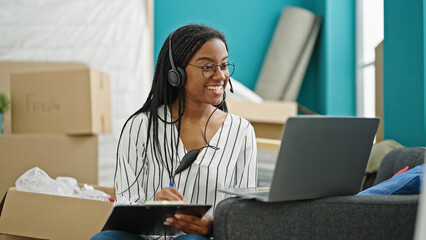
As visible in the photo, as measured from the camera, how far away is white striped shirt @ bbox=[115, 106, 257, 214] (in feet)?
5.25

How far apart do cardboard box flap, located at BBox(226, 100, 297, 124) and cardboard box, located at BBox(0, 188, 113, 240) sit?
177 cm

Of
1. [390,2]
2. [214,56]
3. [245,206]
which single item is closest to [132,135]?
[214,56]

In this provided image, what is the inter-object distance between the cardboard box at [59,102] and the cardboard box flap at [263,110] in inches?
37.0

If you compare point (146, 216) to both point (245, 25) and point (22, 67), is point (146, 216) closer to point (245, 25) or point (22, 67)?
point (22, 67)

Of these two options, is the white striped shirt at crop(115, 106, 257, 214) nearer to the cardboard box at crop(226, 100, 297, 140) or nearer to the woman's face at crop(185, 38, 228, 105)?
the woman's face at crop(185, 38, 228, 105)

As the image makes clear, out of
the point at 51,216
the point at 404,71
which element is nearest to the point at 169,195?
the point at 51,216

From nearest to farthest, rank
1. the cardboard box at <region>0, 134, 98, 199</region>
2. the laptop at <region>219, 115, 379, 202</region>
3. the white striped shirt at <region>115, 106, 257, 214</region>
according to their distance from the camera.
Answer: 1. the laptop at <region>219, 115, 379, 202</region>
2. the white striped shirt at <region>115, 106, 257, 214</region>
3. the cardboard box at <region>0, 134, 98, 199</region>

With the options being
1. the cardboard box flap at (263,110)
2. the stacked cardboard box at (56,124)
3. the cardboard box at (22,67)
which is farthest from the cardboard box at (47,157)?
the cardboard box flap at (263,110)

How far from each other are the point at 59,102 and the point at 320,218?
2.34m

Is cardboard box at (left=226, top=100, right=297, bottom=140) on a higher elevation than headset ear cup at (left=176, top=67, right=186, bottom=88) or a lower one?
lower

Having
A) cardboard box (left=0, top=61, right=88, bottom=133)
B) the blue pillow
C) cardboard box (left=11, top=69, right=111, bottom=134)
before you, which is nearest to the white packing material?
cardboard box (left=11, top=69, right=111, bottom=134)

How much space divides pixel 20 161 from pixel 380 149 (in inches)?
82.0

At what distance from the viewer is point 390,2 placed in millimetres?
2209

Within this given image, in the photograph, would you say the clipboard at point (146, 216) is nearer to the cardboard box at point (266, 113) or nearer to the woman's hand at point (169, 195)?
the woman's hand at point (169, 195)
